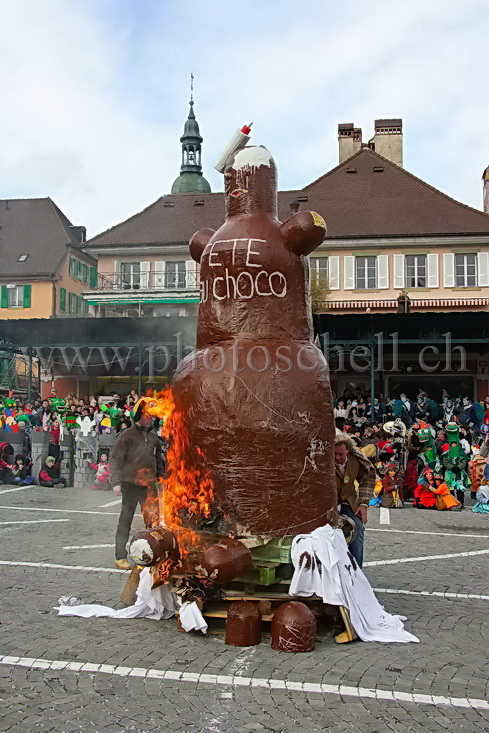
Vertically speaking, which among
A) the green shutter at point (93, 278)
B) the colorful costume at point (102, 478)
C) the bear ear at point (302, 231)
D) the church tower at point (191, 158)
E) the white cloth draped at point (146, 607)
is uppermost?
the church tower at point (191, 158)

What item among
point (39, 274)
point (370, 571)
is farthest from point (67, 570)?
point (39, 274)

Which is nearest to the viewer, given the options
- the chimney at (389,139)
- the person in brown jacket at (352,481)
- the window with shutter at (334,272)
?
the person in brown jacket at (352,481)

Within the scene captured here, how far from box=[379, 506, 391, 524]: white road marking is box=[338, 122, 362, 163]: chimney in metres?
27.9

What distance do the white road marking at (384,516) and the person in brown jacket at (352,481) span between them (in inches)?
211

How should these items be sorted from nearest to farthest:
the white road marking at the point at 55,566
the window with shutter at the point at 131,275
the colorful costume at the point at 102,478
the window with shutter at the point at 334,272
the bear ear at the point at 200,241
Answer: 1. the bear ear at the point at 200,241
2. the white road marking at the point at 55,566
3. the colorful costume at the point at 102,478
4. the window with shutter at the point at 334,272
5. the window with shutter at the point at 131,275

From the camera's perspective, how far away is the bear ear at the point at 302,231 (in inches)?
230

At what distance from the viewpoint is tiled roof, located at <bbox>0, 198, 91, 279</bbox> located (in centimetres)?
3844

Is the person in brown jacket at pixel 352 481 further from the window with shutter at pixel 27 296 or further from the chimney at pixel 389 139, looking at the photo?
the window with shutter at pixel 27 296

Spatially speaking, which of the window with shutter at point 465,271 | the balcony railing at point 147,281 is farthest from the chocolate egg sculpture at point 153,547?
the window with shutter at point 465,271

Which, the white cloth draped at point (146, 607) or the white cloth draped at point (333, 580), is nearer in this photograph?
the white cloth draped at point (333, 580)

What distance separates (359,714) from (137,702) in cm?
132

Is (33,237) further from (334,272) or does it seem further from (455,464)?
(455,464)

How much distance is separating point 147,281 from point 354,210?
1026 centimetres

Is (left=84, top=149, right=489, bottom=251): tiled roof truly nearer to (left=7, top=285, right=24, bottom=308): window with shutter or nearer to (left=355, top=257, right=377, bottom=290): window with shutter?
(left=355, top=257, right=377, bottom=290): window with shutter
